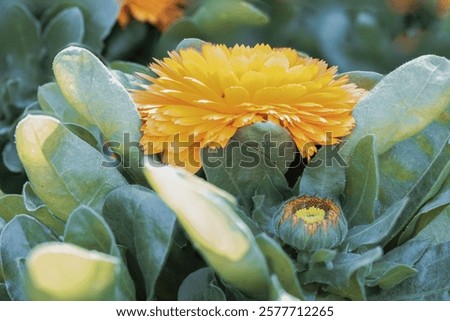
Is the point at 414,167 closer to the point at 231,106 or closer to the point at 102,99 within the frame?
the point at 231,106

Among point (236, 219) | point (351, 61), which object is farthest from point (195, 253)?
point (351, 61)

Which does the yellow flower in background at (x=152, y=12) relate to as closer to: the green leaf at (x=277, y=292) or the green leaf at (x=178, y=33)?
the green leaf at (x=178, y=33)

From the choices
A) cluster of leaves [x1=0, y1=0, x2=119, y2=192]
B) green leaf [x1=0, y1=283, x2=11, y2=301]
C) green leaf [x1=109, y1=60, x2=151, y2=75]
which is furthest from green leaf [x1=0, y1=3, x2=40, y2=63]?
green leaf [x1=0, y1=283, x2=11, y2=301]

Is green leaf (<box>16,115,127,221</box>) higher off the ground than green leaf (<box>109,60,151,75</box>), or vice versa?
green leaf (<box>16,115,127,221</box>)

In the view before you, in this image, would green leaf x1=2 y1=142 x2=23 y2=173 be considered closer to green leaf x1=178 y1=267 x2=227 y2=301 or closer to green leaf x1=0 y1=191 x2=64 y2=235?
green leaf x1=0 y1=191 x2=64 y2=235

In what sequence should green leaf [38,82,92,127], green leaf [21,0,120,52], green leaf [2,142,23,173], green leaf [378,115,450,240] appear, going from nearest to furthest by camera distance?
green leaf [378,115,450,240], green leaf [38,82,92,127], green leaf [2,142,23,173], green leaf [21,0,120,52]

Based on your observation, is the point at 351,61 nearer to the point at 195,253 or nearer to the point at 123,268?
the point at 195,253
